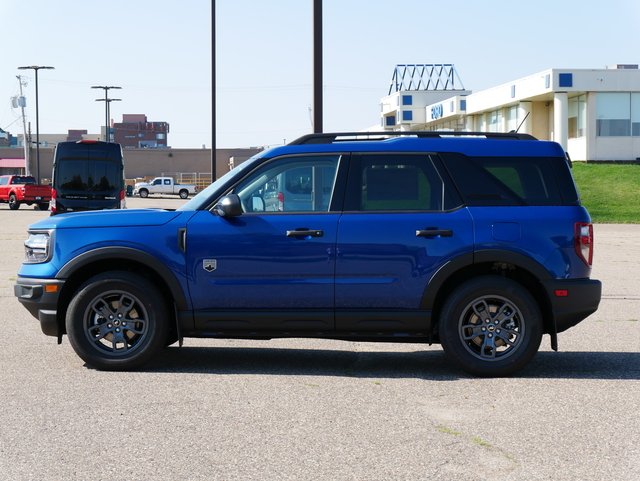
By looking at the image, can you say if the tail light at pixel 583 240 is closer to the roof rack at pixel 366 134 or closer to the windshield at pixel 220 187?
the roof rack at pixel 366 134

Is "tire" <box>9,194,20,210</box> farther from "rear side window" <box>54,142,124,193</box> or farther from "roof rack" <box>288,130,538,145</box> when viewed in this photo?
"roof rack" <box>288,130,538,145</box>

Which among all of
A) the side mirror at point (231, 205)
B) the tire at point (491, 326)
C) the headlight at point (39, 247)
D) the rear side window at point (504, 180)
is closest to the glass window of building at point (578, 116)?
the rear side window at point (504, 180)

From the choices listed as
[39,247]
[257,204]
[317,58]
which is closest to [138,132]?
[317,58]

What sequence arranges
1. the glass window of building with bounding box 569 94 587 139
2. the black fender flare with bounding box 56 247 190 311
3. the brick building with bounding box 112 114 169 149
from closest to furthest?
the black fender flare with bounding box 56 247 190 311 < the glass window of building with bounding box 569 94 587 139 < the brick building with bounding box 112 114 169 149

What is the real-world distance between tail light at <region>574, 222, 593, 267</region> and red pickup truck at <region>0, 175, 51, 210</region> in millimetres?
39064

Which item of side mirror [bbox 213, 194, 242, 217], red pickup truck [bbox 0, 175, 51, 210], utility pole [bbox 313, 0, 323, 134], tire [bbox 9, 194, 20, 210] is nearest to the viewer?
side mirror [bbox 213, 194, 242, 217]

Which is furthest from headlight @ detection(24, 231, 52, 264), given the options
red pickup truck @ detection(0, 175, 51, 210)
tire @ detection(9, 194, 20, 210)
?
tire @ detection(9, 194, 20, 210)

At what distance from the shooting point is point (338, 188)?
6.84 meters

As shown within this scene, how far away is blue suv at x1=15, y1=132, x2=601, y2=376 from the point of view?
6.65m

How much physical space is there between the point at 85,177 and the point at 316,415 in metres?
21.2

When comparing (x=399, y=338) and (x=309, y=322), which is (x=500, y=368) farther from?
(x=309, y=322)

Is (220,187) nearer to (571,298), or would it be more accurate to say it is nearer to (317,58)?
(571,298)

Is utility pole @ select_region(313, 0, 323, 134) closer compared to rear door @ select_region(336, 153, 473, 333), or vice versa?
rear door @ select_region(336, 153, 473, 333)

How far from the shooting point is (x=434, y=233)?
664 cm
